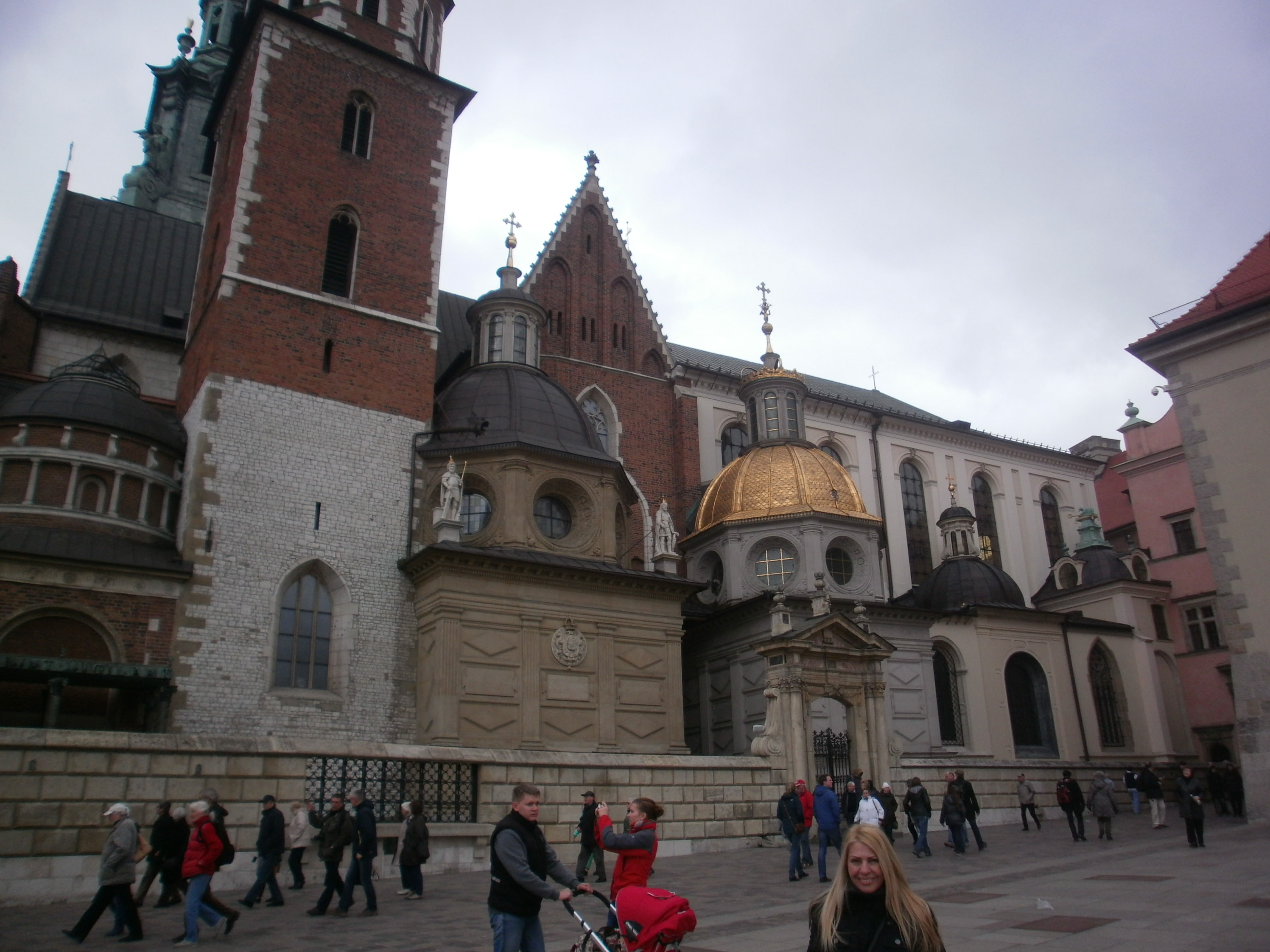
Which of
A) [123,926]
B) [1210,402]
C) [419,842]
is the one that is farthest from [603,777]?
[1210,402]

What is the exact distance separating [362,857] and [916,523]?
29691 mm

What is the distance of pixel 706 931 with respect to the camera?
912cm

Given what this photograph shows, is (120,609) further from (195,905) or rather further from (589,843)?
(195,905)

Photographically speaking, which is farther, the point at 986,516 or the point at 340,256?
the point at 986,516

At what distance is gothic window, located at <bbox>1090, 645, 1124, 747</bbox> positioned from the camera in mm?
30922

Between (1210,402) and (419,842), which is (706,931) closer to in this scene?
(419,842)

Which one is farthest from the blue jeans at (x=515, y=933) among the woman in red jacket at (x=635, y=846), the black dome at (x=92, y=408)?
the black dome at (x=92, y=408)

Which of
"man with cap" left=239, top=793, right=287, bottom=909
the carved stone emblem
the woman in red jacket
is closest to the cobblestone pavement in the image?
"man with cap" left=239, top=793, right=287, bottom=909

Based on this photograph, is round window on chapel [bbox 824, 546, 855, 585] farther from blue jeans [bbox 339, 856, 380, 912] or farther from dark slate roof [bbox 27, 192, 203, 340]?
blue jeans [bbox 339, 856, 380, 912]

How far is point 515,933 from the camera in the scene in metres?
5.76

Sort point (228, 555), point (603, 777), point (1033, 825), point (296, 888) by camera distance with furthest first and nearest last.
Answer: point (1033, 825) → point (228, 555) → point (603, 777) → point (296, 888)

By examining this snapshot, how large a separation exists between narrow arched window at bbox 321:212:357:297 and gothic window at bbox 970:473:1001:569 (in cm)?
2476

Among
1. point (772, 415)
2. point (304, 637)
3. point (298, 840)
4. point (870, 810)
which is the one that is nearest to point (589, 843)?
point (298, 840)

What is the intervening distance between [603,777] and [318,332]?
12.4 meters
